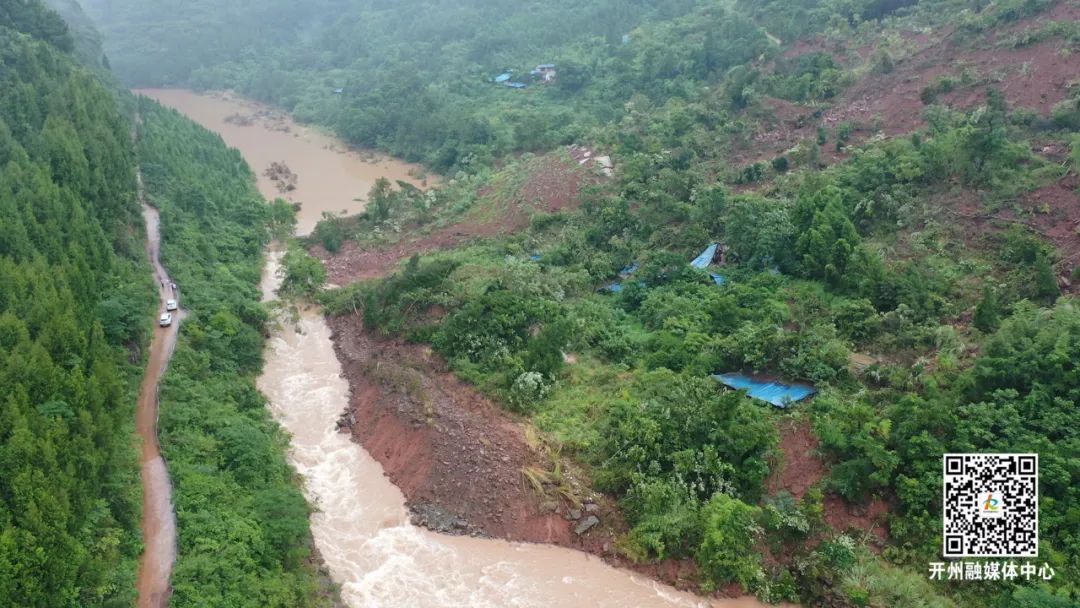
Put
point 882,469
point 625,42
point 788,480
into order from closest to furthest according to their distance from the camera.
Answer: point 882,469, point 788,480, point 625,42

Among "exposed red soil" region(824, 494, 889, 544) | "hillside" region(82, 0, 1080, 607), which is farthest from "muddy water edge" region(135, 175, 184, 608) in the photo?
"exposed red soil" region(824, 494, 889, 544)

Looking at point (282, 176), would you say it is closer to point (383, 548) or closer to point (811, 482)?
point (383, 548)

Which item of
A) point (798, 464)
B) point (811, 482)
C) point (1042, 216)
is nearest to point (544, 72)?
point (1042, 216)

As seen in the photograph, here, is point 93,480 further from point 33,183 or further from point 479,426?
point 33,183

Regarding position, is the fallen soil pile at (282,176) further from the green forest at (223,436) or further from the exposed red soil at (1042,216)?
the exposed red soil at (1042,216)

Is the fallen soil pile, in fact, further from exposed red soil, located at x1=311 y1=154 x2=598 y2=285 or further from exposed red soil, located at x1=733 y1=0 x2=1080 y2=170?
exposed red soil, located at x1=733 y1=0 x2=1080 y2=170

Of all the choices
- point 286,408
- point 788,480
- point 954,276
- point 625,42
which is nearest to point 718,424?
point 788,480

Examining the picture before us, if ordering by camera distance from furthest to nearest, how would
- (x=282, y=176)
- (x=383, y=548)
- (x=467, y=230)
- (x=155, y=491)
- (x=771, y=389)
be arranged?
1. (x=282, y=176)
2. (x=467, y=230)
3. (x=771, y=389)
4. (x=383, y=548)
5. (x=155, y=491)
